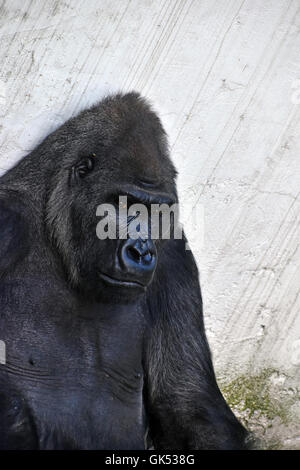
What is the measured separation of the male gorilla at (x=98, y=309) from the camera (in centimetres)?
335

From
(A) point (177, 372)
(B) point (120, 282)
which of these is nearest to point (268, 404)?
(A) point (177, 372)

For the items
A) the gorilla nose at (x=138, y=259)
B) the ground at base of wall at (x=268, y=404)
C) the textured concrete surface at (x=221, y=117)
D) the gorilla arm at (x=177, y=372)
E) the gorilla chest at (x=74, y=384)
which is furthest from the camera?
the ground at base of wall at (x=268, y=404)

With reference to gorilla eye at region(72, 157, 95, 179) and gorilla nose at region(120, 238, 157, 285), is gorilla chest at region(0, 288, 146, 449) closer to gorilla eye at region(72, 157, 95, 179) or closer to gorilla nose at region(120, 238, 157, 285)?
gorilla nose at region(120, 238, 157, 285)

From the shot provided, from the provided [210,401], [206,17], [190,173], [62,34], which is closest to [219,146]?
[190,173]

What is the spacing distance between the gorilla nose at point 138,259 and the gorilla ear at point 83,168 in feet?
1.62

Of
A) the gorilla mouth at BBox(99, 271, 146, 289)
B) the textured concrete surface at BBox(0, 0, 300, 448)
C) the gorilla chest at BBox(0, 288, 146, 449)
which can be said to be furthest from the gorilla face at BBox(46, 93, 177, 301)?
the textured concrete surface at BBox(0, 0, 300, 448)

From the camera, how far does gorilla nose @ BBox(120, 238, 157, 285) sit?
10.5ft

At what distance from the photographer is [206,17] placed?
165 inches

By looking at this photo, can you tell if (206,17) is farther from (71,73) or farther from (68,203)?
(68,203)

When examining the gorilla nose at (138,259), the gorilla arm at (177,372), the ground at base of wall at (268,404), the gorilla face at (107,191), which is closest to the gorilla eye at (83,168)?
the gorilla face at (107,191)

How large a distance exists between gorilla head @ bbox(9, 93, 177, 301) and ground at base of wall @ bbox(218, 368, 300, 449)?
145cm

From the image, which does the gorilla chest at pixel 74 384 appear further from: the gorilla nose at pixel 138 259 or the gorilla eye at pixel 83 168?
the gorilla eye at pixel 83 168

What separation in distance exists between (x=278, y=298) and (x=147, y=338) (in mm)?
1114

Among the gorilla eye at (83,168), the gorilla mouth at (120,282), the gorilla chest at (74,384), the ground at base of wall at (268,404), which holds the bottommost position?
the ground at base of wall at (268,404)
